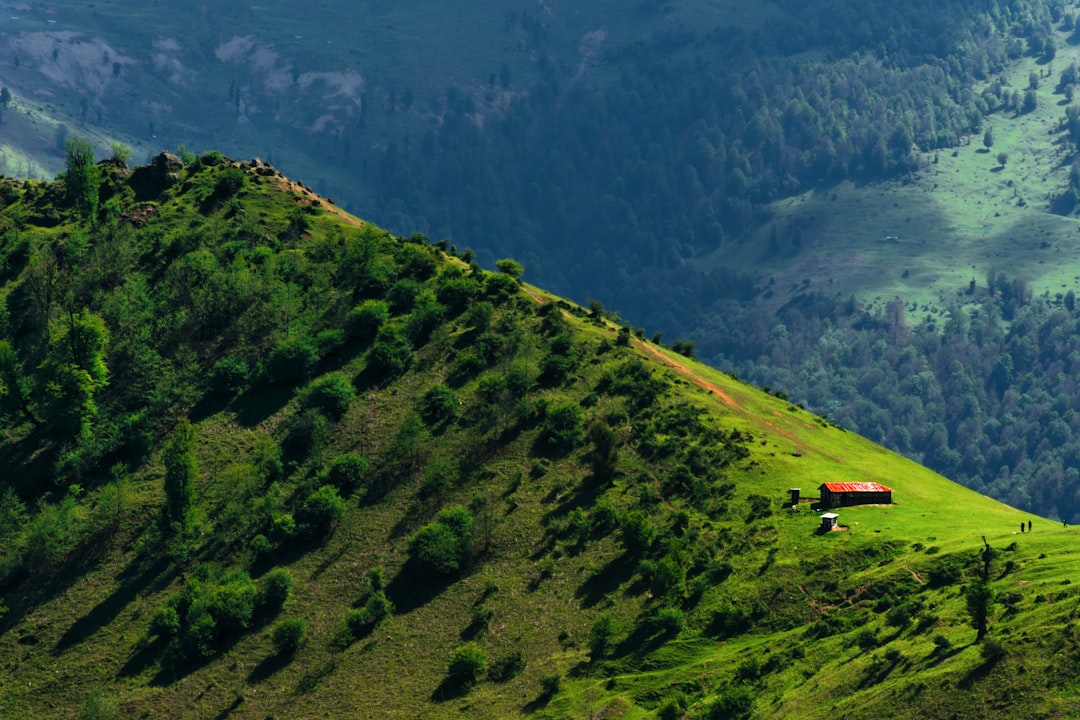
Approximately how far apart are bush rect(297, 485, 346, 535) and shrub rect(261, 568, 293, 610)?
29.3 ft

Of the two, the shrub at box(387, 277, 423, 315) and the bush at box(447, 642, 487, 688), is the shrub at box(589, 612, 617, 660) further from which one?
the shrub at box(387, 277, 423, 315)

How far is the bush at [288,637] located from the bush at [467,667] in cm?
1750

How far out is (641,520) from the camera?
14638 cm

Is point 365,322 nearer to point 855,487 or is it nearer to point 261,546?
point 261,546

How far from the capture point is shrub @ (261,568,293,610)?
5733 inches

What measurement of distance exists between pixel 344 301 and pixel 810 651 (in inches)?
3747

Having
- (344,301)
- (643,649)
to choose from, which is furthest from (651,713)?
(344,301)

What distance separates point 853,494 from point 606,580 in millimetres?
30441

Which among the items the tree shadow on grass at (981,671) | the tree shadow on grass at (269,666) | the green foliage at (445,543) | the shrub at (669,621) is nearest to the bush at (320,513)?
the green foliage at (445,543)

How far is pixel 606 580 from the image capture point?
5645 inches

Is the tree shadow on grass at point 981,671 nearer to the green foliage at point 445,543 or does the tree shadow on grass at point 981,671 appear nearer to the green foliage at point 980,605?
the green foliage at point 980,605

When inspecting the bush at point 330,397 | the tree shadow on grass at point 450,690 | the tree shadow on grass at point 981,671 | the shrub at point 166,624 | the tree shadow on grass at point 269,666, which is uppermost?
the bush at point 330,397

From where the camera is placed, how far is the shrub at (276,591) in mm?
145625

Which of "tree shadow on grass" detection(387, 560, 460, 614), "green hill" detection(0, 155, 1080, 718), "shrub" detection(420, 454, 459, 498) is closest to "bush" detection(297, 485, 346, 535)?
"green hill" detection(0, 155, 1080, 718)
